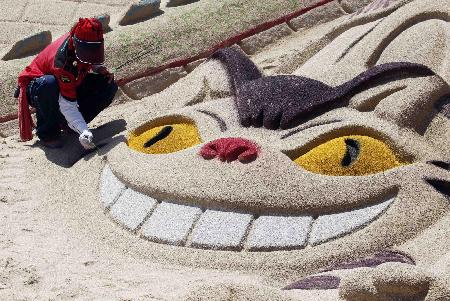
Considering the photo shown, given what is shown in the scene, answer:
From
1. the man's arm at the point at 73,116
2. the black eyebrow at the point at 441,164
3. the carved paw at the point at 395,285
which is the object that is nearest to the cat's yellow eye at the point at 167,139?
the man's arm at the point at 73,116

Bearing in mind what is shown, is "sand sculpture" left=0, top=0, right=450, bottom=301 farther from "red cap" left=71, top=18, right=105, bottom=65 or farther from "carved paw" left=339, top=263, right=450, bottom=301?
"red cap" left=71, top=18, right=105, bottom=65

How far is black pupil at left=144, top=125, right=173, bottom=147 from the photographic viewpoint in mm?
5539

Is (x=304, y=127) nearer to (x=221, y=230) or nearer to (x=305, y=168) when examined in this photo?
(x=305, y=168)

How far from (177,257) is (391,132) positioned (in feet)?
4.42

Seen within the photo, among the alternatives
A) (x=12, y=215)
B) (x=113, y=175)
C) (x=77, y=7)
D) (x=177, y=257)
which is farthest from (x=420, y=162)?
(x=77, y=7)

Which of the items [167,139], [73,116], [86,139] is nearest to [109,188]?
[167,139]

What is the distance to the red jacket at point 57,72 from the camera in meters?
5.88

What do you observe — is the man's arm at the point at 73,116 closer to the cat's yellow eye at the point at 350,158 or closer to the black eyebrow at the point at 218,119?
the black eyebrow at the point at 218,119

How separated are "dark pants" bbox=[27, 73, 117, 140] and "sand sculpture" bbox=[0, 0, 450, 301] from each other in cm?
44

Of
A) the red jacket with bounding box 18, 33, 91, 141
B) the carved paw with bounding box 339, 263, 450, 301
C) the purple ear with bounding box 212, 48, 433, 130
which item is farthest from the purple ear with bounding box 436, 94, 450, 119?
the red jacket with bounding box 18, 33, 91, 141

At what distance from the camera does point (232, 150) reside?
493 cm

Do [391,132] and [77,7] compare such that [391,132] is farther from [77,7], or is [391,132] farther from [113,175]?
[77,7]

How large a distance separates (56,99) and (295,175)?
1977 millimetres

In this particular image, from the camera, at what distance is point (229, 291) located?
3627mm
